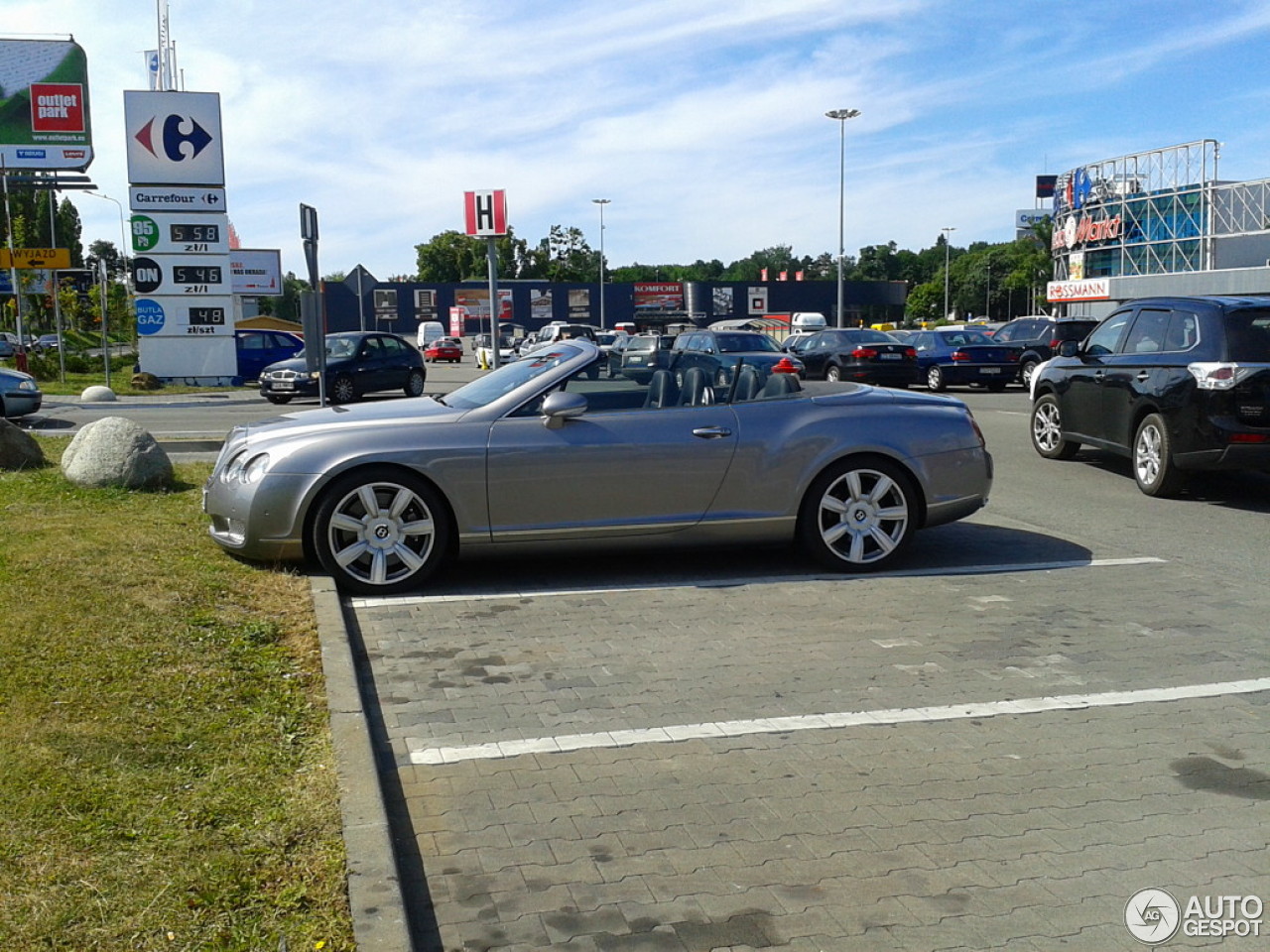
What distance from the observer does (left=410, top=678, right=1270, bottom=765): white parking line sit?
4.56 m

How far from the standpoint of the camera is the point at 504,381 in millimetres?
7680

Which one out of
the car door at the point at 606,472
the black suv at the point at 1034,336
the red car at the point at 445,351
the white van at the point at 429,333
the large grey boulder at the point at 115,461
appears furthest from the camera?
the white van at the point at 429,333

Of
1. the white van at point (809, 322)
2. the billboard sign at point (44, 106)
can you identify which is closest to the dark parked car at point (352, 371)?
the billboard sign at point (44, 106)

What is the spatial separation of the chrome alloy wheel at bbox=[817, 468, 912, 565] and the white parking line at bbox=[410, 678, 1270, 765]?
2378 mm

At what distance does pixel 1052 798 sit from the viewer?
4129 mm

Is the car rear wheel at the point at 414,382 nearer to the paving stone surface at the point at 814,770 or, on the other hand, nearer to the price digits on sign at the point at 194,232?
the price digits on sign at the point at 194,232

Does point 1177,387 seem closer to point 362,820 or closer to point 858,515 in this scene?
point 858,515

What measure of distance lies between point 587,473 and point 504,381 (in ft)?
3.33

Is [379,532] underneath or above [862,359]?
underneath

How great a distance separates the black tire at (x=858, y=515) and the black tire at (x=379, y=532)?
2240mm

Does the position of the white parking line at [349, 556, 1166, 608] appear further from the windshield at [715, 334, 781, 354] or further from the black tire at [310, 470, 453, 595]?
the windshield at [715, 334, 781, 354]

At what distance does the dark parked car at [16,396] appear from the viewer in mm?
18953

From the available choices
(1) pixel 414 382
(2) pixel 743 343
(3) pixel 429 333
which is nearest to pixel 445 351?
(3) pixel 429 333

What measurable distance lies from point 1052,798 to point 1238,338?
711 centimetres
